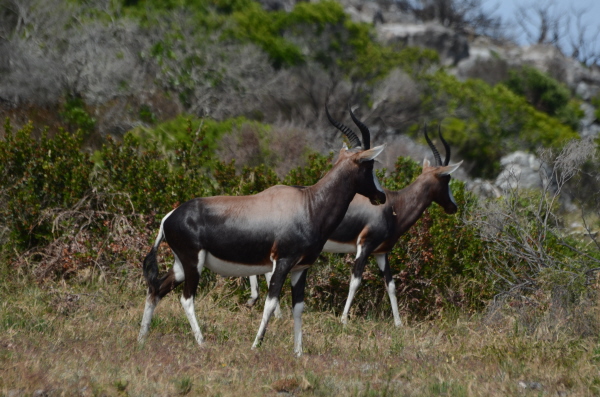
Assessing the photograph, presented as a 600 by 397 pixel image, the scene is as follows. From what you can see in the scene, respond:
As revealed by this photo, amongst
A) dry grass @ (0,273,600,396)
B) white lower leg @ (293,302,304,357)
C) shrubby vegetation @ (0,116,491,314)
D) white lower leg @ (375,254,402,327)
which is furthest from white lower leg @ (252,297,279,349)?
shrubby vegetation @ (0,116,491,314)

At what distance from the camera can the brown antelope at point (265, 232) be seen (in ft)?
24.5

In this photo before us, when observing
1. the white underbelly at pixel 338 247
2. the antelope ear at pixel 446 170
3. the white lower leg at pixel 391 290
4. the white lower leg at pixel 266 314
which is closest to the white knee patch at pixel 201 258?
the white lower leg at pixel 266 314

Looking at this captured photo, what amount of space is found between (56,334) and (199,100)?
17.0 meters

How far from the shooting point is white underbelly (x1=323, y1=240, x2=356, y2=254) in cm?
950

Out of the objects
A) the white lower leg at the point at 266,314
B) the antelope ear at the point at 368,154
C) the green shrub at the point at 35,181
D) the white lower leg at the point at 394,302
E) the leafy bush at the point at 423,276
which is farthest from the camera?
the green shrub at the point at 35,181

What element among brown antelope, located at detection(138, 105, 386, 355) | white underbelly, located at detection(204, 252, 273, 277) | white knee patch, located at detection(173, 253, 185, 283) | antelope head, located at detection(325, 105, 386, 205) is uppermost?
antelope head, located at detection(325, 105, 386, 205)

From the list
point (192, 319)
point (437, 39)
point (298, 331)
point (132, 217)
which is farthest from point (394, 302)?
point (437, 39)

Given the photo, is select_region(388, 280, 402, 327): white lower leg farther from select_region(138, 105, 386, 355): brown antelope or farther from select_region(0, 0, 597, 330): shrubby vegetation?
select_region(138, 105, 386, 355): brown antelope

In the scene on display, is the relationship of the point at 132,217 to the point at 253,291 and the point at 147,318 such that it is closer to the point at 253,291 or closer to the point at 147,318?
the point at 253,291

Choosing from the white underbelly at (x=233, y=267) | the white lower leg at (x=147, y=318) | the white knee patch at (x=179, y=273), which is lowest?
the white lower leg at (x=147, y=318)

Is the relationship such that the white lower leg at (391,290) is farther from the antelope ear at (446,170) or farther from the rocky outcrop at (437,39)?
the rocky outcrop at (437,39)

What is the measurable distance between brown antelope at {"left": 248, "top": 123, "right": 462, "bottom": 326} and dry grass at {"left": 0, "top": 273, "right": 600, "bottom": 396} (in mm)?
581

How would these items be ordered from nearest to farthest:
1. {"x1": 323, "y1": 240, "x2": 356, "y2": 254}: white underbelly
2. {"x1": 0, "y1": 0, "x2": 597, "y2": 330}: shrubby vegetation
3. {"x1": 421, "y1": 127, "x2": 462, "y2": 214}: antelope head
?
1. {"x1": 323, "y1": 240, "x2": 356, "y2": 254}: white underbelly
2. {"x1": 421, "y1": 127, "x2": 462, "y2": 214}: antelope head
3. {"x1": 0, "y1": 0, "x2": 597, "y2": 330}: shrubby vegetation

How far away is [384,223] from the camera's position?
959 centimetres
